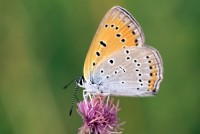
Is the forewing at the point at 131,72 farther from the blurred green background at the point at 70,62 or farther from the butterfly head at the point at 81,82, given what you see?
the blurred green background at the point at 70,62

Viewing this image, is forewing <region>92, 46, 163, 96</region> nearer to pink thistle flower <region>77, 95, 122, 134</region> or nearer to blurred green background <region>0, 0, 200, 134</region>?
pink thistle flower <region>77, 95, 122, 134</region>

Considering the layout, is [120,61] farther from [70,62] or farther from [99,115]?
[70,62]

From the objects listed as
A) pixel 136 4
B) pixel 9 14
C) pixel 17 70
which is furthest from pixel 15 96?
pixel 136 4

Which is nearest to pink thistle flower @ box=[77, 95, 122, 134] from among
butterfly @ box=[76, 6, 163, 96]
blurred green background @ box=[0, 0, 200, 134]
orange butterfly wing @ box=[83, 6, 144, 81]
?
butterfly @ box=[76, 6, 163, 96]

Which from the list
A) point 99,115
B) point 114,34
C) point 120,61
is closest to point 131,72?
point 120,61

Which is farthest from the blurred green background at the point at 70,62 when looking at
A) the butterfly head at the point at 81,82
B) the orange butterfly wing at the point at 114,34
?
the orange butterfly wing at the point at 114,34

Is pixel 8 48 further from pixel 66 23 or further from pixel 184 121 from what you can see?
pixel 184 121
